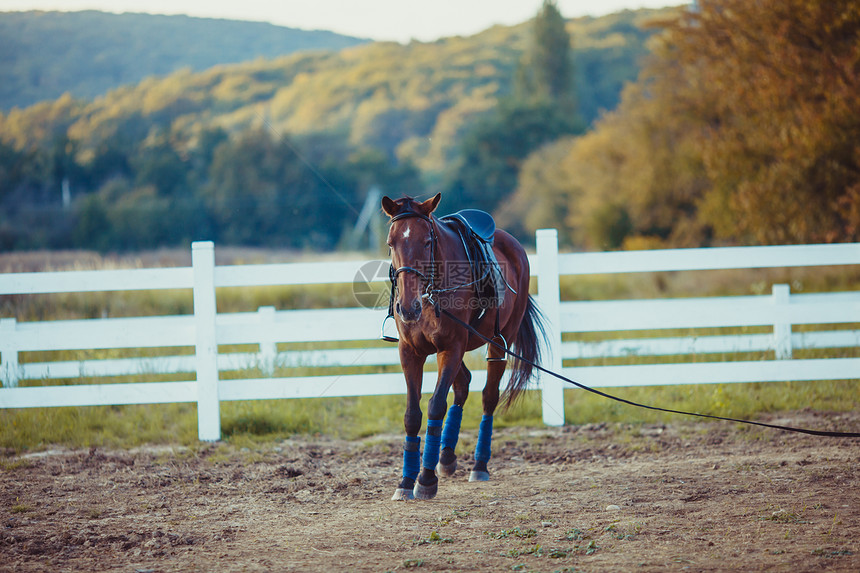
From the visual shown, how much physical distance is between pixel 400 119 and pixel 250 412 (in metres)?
78.7

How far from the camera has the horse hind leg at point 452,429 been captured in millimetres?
4891

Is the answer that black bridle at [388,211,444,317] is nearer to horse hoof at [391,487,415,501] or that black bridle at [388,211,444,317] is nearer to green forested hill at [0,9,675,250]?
horse hoof at [391,487,415,501]

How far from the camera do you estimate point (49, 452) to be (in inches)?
235

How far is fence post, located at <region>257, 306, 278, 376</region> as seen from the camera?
20.7 ft

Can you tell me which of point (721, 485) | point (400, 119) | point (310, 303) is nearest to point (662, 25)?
point (310, 303)

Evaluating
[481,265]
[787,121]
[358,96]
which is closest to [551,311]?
[481,265]

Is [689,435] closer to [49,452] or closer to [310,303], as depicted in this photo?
[49,452]

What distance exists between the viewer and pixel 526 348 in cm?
574

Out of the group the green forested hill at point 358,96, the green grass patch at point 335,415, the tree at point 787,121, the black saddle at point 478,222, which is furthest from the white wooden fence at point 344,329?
the green forested hill at point 358,96

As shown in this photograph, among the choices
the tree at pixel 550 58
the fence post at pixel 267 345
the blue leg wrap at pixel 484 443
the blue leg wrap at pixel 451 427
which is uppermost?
the tree at pixel 550 58

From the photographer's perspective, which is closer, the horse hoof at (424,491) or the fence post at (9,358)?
the horse hoof at (424,491)

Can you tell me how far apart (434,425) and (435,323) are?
69 cm

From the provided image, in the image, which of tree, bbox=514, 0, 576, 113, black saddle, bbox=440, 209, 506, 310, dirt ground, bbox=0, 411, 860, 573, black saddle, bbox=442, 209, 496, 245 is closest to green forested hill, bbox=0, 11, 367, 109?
tree, bbox=514, 0, 576, 113

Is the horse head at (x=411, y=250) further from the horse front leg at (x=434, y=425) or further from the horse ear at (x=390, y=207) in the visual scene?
the horse front leg at (x=434, y=425)
